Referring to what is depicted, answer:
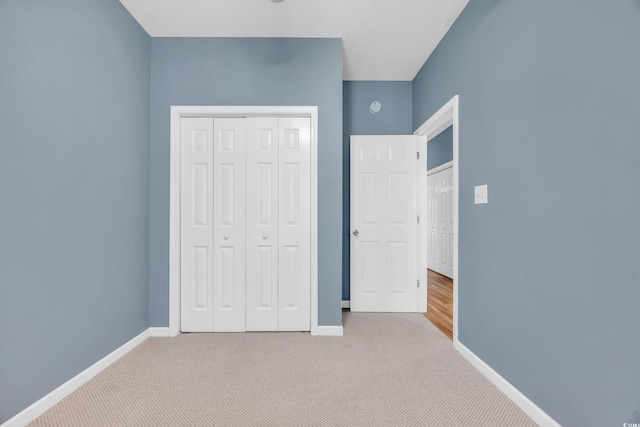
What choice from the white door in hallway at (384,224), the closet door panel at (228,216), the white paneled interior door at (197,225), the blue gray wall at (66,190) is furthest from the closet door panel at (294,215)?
the blue gray wall at (66,190)

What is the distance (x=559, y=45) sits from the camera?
1344 mm

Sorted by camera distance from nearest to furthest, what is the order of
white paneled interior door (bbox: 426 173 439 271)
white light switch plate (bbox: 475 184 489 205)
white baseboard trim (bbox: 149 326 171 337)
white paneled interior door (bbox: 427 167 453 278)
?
white light switch plate (bbox: 475 184 489 205) < white baseboard trim (bbox: 149 326 171 337) < white paneled interior door (bbox: 427 167 453 278) < white paneled interior door (bbox: 426 173 439 271)

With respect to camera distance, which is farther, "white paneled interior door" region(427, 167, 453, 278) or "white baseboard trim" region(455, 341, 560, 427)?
"white paneled interior door" region(427, 167, 453, 278)

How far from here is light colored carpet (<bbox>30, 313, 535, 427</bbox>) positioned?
1.46 m

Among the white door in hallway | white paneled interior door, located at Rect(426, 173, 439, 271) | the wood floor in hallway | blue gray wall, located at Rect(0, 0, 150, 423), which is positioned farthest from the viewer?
white paneled interior door, located at Rect(426, 173, 439, 271)

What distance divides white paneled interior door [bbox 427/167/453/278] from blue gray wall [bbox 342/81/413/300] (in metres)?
1.90

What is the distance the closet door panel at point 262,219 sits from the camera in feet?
8.38

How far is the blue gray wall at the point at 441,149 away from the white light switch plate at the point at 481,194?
3.00 m

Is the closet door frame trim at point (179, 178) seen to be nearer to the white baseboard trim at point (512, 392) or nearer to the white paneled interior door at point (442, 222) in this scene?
the white baseboard trim at point (512, 392)

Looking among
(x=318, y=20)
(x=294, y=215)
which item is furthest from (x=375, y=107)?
(x=294, y=215)

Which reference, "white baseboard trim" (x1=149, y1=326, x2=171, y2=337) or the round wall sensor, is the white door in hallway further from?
"white baseboard trim" (x1=149, y1=326, x2=171, y2=337)

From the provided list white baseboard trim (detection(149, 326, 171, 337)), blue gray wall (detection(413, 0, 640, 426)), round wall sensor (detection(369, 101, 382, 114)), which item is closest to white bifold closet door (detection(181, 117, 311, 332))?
white baseboard trim (detection(149, 326, 171, 337))

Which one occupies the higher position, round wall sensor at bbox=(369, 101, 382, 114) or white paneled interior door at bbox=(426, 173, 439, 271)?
round wall sensor at bbox=(369, 101, 382, 114)

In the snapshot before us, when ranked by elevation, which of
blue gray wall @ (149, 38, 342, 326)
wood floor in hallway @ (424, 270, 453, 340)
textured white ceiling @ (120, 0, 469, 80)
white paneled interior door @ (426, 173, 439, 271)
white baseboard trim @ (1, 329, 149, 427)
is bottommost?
wood floor in hallway @ (424, 270, 453, 340)
